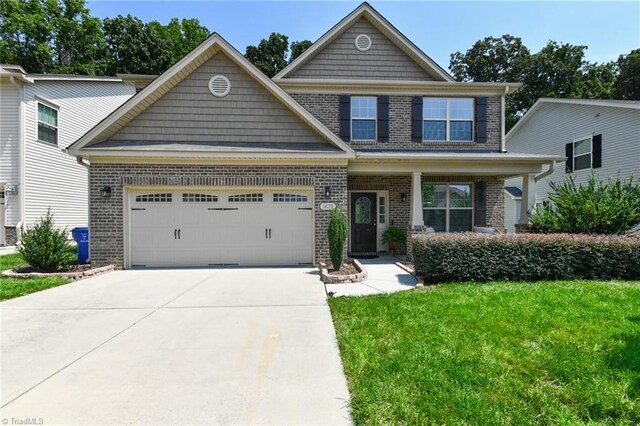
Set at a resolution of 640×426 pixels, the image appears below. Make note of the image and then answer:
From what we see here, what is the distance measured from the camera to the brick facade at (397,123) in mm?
12203

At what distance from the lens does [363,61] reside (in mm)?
12820

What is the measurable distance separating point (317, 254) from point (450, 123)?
23.6 ft

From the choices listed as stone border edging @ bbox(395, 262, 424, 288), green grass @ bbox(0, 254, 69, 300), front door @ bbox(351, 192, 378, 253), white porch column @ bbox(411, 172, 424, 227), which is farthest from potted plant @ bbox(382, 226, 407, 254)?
green grass @ bbox(0, 254, 69, 300)

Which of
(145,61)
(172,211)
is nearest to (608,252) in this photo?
(172,211)

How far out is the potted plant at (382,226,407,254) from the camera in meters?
11.7

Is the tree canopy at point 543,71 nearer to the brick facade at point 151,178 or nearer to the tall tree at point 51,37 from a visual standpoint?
the brick facade at point 151,178

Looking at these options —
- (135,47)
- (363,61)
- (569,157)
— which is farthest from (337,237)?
(135,47)

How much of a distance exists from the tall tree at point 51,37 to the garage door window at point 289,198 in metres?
29.0

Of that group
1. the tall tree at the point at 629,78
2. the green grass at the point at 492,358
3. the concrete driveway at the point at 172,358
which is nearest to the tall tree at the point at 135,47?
the concrete driveway at the point at 172,358

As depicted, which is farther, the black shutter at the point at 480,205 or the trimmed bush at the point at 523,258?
the black shutter at the point at 480,205

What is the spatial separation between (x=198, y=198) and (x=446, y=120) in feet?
29.8

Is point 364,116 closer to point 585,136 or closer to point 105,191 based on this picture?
point 105,191

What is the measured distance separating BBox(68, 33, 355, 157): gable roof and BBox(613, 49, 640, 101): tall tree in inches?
1298

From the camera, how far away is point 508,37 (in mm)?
35312
